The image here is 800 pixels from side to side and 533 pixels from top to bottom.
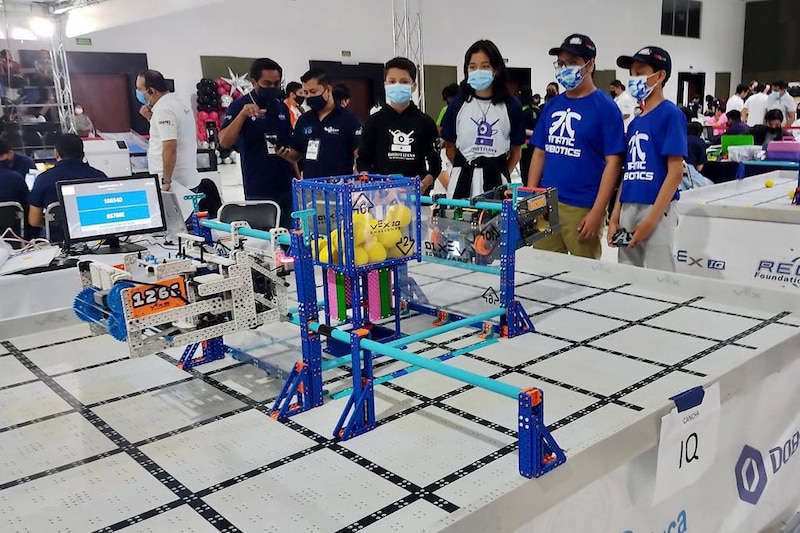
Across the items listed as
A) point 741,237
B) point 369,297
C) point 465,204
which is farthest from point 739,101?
point 369,297

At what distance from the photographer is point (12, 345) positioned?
241cm

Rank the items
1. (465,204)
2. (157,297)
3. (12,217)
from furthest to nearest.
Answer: (12,217), (465,204), (157,297)

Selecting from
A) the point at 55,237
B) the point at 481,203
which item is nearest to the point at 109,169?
the point at 55,237

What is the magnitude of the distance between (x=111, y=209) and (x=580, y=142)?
2.29 meters

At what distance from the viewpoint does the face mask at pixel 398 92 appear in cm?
324

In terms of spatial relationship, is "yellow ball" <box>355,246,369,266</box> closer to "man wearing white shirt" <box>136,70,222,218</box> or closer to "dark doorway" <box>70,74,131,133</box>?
"man wearing white shirt" <box>136,70,222,218</box>

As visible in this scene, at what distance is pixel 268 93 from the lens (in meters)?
4.15

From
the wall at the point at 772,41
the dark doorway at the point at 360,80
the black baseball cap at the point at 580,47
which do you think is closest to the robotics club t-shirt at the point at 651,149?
the black baseball cap at the point at 580,47

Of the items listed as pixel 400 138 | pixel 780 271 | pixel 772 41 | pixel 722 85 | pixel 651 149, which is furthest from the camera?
pixel 722 85

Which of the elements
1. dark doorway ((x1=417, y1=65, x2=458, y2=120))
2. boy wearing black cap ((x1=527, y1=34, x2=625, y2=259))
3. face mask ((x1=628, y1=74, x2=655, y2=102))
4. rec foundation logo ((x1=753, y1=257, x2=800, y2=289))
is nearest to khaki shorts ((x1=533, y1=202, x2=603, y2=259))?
boy wearing black cap ((x1=527, y1=34, x2=625, y2=259))

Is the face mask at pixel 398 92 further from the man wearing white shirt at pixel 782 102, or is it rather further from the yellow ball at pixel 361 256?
the man wearing white shirt at pixel 782 102

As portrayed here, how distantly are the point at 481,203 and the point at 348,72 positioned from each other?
10.5 m

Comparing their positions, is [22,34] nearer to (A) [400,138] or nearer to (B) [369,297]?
(A) [400,138]

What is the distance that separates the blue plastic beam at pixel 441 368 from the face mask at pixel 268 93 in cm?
269
